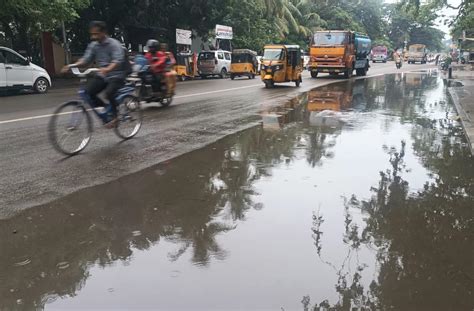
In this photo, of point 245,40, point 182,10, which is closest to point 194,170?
point 182,10

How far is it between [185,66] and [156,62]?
16.7 metres

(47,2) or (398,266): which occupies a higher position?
(47,2)

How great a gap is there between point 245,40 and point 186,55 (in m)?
11.2

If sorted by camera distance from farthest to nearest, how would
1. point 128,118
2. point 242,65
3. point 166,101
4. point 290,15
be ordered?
point 290,15, point 242,65, point 166,101, point 128,118

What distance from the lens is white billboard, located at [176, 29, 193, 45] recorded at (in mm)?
30220

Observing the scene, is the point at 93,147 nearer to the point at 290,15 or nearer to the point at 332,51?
the point at 332,51

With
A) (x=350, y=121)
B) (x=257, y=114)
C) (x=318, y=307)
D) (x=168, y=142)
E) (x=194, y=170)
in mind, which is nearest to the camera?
(x=318, y=307)

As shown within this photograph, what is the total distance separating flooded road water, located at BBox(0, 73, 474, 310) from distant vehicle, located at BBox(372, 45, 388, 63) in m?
67.2

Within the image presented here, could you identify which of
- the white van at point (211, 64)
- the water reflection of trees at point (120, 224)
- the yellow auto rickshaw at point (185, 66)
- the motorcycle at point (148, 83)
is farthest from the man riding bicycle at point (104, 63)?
the white van at point (211, 64)

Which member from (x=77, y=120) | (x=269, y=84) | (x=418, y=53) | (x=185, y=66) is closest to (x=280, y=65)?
(x=269, y=84)

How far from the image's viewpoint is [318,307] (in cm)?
322

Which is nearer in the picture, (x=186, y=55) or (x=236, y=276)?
(x=236, y=276)

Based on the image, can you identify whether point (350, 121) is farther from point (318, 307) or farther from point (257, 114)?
point (318, 307)

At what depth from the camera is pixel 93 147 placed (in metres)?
7.60
